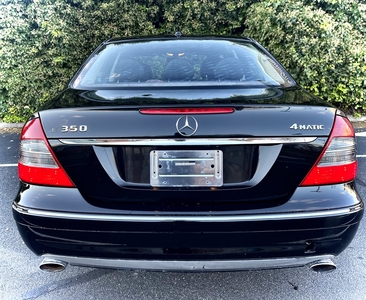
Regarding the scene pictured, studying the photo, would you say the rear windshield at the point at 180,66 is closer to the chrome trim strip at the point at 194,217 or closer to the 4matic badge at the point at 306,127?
the 4matic badge at the point at 306,127

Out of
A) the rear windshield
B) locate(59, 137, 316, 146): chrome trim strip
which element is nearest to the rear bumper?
locate(59, 137, 316, 146): chrome trim strip

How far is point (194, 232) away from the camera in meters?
1.69

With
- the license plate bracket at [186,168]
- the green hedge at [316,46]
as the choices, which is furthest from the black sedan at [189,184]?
the green hedge at [316,46]

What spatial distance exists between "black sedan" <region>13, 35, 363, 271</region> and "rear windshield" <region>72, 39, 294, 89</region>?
0.57 m

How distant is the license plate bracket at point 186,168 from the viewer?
166cm

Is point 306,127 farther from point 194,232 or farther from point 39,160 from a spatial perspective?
point 39,160

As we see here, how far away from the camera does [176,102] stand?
5.76 feet

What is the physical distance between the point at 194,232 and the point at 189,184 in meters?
0.22

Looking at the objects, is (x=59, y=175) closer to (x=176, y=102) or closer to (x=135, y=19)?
(x=176, y=102)

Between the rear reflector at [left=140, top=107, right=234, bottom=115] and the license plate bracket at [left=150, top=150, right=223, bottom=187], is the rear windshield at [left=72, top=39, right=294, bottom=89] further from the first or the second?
the license plate bracket at [left=150, top=150, right=223, bottom=187]

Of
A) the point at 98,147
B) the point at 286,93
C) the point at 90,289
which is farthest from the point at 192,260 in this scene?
the point at 286,93

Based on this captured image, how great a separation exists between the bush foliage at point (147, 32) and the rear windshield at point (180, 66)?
3.85 meters

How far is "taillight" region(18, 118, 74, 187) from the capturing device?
5.72 feet

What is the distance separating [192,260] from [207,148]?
544mm
